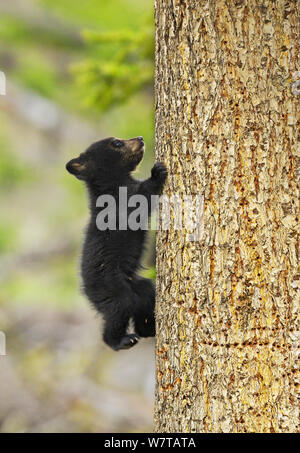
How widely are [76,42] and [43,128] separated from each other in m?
1.85

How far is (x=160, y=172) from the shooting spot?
313cm

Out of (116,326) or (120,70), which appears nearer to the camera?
(116,326)

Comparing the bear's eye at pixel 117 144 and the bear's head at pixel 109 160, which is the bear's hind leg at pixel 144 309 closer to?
the bear's head at pixel 109 160

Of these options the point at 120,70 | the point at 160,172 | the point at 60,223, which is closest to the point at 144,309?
the point at 160,172

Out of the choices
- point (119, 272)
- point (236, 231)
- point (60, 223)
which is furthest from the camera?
point (60, 223)

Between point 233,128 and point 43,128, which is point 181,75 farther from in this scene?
point 43,128

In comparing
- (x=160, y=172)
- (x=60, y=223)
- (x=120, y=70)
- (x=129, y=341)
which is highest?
(x=60, y=223)

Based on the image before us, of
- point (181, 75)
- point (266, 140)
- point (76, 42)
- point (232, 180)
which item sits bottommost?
point (232, 180)

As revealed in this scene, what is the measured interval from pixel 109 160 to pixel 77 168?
256 mm

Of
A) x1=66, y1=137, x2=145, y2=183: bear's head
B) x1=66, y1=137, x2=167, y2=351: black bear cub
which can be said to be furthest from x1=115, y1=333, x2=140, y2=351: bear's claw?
x1=66, y1=137, x2=145, y2=183: bear's head

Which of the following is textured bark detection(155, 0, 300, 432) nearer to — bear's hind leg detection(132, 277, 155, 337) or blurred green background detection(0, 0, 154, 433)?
bear's hind leg detection(132, 277, 155, 337)

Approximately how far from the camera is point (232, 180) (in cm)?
277

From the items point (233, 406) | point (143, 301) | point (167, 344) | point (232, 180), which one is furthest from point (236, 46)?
point (143, 301)

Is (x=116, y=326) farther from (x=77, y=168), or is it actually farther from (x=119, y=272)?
(x=77, y=168)
